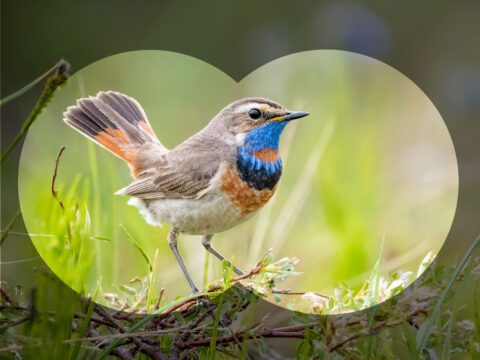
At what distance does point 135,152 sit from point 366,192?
2.17 ft

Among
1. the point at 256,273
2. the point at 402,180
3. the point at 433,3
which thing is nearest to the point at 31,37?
the point at 433,3

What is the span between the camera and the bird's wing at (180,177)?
2619 millimetres

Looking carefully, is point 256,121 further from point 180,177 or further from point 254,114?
point 180,177

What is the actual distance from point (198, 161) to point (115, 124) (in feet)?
0.83

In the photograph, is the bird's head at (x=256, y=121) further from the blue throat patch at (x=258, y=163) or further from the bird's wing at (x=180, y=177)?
the bird's wing at (x=180, y=177)

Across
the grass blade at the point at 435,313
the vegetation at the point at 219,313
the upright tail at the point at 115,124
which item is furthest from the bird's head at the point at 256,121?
the grass blade at the point at 435,313

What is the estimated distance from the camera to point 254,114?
95.4 inches

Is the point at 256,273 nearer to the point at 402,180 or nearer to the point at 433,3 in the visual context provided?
the point at 402,180

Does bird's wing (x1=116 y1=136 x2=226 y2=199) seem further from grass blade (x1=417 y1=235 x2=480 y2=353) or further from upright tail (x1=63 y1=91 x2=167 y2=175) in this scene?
grass blade (x1=417 y1=235 x2=480 y2=353)

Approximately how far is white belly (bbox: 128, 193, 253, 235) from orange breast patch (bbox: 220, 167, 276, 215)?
1cm

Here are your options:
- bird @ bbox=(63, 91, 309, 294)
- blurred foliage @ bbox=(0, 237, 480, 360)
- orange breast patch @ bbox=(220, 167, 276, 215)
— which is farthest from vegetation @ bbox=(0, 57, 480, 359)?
orange breast patch @ bbox=(220, 167, 276, 215)
